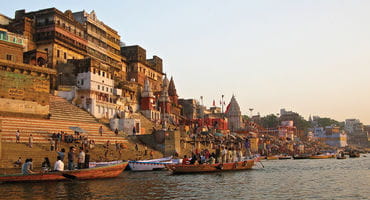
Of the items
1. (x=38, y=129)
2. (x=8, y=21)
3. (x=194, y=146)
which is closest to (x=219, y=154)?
(x=38, y=129)

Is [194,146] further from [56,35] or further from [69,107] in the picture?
[56,35]

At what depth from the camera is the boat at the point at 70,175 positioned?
19.2m

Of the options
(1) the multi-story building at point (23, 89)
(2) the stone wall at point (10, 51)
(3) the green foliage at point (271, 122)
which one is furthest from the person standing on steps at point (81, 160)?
(3) the green foliage at point (271, 122)

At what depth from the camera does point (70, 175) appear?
20.2 meters

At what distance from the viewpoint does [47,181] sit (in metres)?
19.8

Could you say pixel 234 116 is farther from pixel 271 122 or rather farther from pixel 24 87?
pixel 24 87

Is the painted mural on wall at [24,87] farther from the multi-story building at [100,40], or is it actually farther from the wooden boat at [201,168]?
the multi-story building at [100,40]

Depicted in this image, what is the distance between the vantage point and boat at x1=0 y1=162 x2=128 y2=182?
62.8ft

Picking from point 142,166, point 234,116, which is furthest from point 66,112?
point 234,116

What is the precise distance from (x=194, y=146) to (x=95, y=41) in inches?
940

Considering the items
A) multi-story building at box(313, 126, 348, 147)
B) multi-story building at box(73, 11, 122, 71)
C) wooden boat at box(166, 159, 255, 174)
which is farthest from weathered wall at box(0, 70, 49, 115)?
multi-story building at box(313, 126, 348, 147)

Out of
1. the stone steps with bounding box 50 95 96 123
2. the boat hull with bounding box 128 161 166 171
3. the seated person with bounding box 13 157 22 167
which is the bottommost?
the boat hull with bounding box 128 161 166 171

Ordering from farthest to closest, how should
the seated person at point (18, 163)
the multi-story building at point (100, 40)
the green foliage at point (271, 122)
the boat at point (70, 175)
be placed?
1. the green foliage at point (271, 122)
2. the multi-story building at point (100, 40)
3. the seated person at point (18, 163)
4. the boat at point (70, 175)

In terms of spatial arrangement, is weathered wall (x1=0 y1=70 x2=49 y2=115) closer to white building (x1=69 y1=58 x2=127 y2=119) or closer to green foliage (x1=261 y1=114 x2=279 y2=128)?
white building (x1=69 y1=58 x2=127 y2=119)
